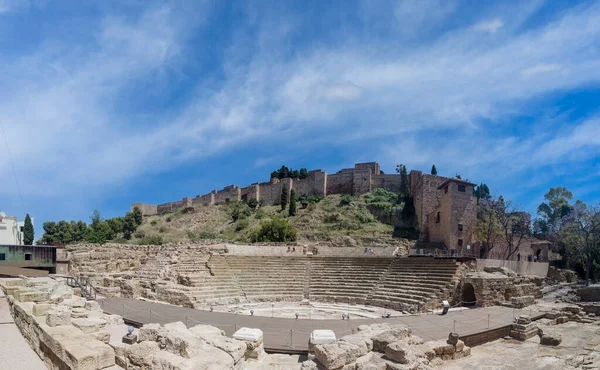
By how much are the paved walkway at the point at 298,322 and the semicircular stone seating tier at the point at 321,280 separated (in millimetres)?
2364

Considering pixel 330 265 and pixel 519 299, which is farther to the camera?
pixel 330 265

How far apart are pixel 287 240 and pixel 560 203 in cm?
4020

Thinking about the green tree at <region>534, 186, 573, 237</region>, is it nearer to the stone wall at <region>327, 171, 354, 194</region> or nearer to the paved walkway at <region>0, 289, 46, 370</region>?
the stone wall at <region>327, 171, 354, 194</region>

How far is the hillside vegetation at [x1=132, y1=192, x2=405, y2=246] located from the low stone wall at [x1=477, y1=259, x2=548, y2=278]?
16605 mm

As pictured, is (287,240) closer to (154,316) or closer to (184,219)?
(154,316)

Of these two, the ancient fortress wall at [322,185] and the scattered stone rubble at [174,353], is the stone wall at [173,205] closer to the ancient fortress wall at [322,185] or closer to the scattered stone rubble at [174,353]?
the ancient fortress wall at [322,185]

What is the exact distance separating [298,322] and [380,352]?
5.78 m

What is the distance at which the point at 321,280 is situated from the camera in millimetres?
23859

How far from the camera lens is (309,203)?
55.3m

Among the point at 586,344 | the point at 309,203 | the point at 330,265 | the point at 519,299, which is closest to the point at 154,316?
the point at 330,265

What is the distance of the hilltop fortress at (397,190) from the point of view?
34.5m

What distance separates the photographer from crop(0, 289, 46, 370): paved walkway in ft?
19.5

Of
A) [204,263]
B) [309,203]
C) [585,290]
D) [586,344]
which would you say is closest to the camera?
[586,344]

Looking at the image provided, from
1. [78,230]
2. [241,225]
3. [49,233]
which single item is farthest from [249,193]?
[49,233]
